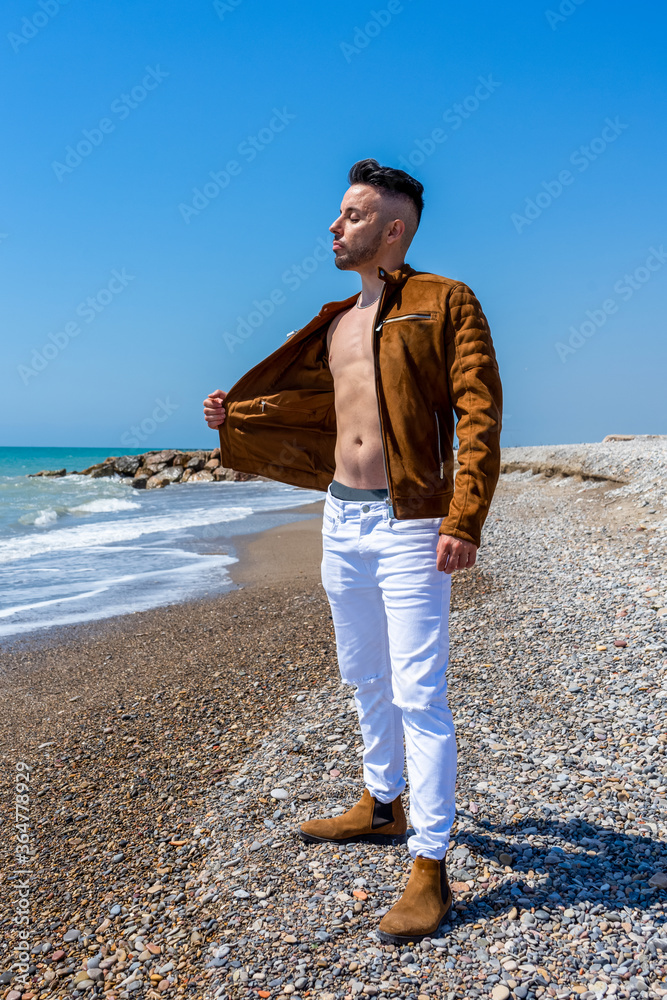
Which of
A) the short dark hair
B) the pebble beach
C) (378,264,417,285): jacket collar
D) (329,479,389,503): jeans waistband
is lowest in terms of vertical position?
the pebble beach

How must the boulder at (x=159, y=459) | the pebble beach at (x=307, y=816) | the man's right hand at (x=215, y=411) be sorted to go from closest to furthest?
the pebble beach at (x=307, y=816) → the man's right hand at (x=215, y=411) → the boulder at (x=159, y=459)

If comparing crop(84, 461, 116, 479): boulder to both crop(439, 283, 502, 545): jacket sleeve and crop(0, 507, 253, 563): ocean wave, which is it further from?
crop(439, 283, 502, 545): jacket sleeve

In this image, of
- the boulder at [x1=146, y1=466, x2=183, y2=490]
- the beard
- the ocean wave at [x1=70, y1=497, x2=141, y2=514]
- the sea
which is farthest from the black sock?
the boulder at [x1=146, y1=466, x2=183, y2=490]

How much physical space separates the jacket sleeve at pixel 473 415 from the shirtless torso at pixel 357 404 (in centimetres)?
43

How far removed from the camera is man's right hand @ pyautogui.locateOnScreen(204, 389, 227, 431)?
3.82 metres

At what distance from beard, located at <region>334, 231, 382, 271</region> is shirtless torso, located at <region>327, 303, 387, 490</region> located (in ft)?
0.76

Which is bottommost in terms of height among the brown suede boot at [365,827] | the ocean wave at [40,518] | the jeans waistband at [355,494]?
the brown suede boot at [365,827]

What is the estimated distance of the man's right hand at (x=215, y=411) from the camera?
382 centimetres

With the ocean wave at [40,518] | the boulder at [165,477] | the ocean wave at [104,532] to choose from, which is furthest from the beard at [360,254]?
the boulder at [165,477]

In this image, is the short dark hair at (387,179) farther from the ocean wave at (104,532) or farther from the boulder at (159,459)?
the boulder at (159,459)

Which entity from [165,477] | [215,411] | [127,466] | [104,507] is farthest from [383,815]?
[127,466]

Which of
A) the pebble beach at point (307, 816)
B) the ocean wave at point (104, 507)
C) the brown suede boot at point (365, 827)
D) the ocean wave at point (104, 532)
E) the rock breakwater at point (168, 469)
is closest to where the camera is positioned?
the pebble beach at point (307, 816)

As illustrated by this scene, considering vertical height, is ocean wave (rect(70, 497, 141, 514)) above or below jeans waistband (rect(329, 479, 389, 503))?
below

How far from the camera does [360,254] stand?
303 cm
